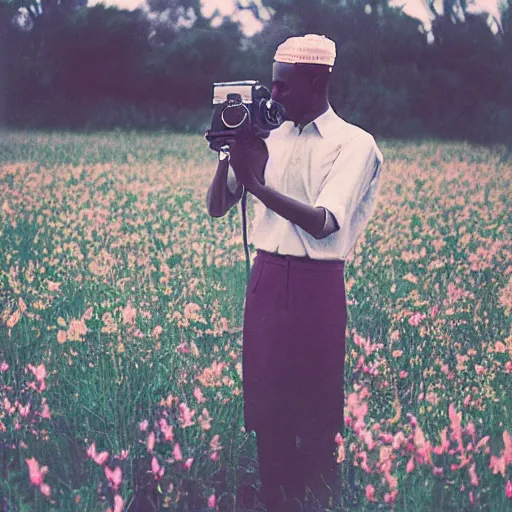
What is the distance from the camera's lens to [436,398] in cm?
256

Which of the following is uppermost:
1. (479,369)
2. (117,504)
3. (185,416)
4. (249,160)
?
(249,160)

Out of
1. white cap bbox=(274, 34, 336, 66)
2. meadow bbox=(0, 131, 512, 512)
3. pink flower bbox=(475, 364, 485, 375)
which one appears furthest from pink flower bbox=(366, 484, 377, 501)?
white cap bbox=(274, 34, 336, 66)

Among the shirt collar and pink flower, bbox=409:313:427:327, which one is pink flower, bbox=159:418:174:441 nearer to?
pink flower, bbox=409:313:427:327

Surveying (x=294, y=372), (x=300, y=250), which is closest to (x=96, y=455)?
→ (x=294, y=372)

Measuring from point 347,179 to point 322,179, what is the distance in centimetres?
8

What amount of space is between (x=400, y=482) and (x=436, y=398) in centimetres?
33

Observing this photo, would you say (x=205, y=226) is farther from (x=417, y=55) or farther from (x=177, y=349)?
(x=417, y=55)

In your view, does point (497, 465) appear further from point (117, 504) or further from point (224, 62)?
point (224, 62)

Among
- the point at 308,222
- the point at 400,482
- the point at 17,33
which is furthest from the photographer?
the point at 17,33

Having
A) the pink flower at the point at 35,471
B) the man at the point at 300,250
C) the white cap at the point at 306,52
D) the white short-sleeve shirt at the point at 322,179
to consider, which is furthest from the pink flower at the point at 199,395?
the white cap at the point at 306,52

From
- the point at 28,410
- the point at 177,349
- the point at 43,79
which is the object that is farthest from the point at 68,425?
the point at 43,79

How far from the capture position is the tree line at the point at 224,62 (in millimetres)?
2602

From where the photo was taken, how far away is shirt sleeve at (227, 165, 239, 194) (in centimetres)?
230

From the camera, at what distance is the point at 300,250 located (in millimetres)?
2135
